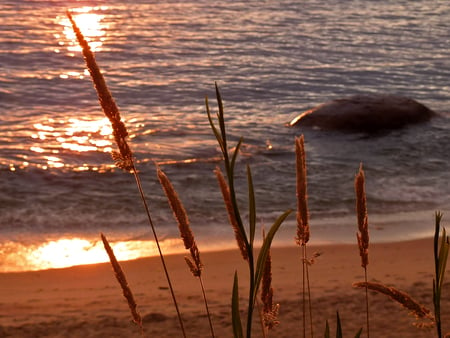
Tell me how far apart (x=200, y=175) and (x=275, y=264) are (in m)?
3.78

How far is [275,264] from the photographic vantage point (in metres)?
8.09

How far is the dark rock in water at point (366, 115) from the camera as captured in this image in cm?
1445

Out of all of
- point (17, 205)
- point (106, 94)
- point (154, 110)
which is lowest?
point (154, 110)

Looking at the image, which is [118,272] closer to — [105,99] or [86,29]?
[105,99]

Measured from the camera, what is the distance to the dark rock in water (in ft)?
47.4

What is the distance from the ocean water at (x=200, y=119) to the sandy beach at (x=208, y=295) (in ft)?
1.64

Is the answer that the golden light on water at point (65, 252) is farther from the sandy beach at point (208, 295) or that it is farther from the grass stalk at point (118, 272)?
the grass stalk at point (118, 272)

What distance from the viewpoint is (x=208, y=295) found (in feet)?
23.2

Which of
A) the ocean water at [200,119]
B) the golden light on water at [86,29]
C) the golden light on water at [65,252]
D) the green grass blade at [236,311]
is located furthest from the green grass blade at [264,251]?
the golden light on water at [86,29]

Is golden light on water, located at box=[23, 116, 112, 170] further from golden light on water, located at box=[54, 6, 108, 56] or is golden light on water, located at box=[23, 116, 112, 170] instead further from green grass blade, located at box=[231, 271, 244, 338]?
green grass blade, located at box=[231, 271, 244, 338]

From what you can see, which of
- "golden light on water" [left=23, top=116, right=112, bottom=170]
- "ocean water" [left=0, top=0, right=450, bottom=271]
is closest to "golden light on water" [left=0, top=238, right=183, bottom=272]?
"ocean water" [left=0, top=0, right=450, bottom=271]

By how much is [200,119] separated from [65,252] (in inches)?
267

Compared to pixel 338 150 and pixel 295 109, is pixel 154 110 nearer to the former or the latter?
pixel 295 109

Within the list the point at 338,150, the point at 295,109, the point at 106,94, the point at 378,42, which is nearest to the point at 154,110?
the point at 295,109
